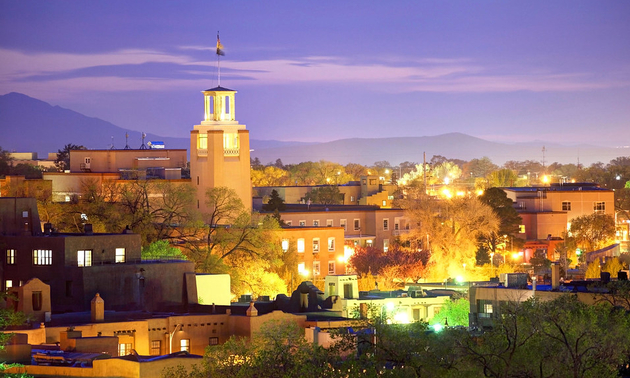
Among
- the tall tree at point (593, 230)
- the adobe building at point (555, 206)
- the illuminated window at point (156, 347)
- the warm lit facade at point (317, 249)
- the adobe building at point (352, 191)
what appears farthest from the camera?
the adobe building at point (352, 191)

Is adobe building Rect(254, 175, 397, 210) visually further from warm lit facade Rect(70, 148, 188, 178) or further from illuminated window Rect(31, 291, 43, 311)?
illuminated window Rect(31, 291, 43, 311)

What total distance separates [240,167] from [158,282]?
115 feet

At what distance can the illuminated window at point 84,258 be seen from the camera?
175ft

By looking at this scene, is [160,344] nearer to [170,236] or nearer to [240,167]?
[170,236]

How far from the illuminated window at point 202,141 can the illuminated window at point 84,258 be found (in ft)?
120

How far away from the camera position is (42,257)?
175ft

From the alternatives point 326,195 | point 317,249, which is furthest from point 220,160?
point 326,195

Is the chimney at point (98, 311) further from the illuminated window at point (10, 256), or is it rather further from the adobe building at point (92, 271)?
the illuminated window at point (10, 256)

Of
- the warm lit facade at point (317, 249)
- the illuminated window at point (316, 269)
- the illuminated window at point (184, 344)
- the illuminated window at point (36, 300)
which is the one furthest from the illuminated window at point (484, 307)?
the illuminated window at point (316, 269)

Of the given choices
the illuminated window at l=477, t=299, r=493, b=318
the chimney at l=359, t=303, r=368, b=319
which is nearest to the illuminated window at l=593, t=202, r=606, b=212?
the illuminated window at l=477, t=299, r=493, b=318

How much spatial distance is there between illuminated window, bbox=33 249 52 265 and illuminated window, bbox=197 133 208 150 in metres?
36.8

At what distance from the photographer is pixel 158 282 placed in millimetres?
54438

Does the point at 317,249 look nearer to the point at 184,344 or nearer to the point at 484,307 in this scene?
the point at 484,307

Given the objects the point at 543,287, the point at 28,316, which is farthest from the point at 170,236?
the point at 28,316
